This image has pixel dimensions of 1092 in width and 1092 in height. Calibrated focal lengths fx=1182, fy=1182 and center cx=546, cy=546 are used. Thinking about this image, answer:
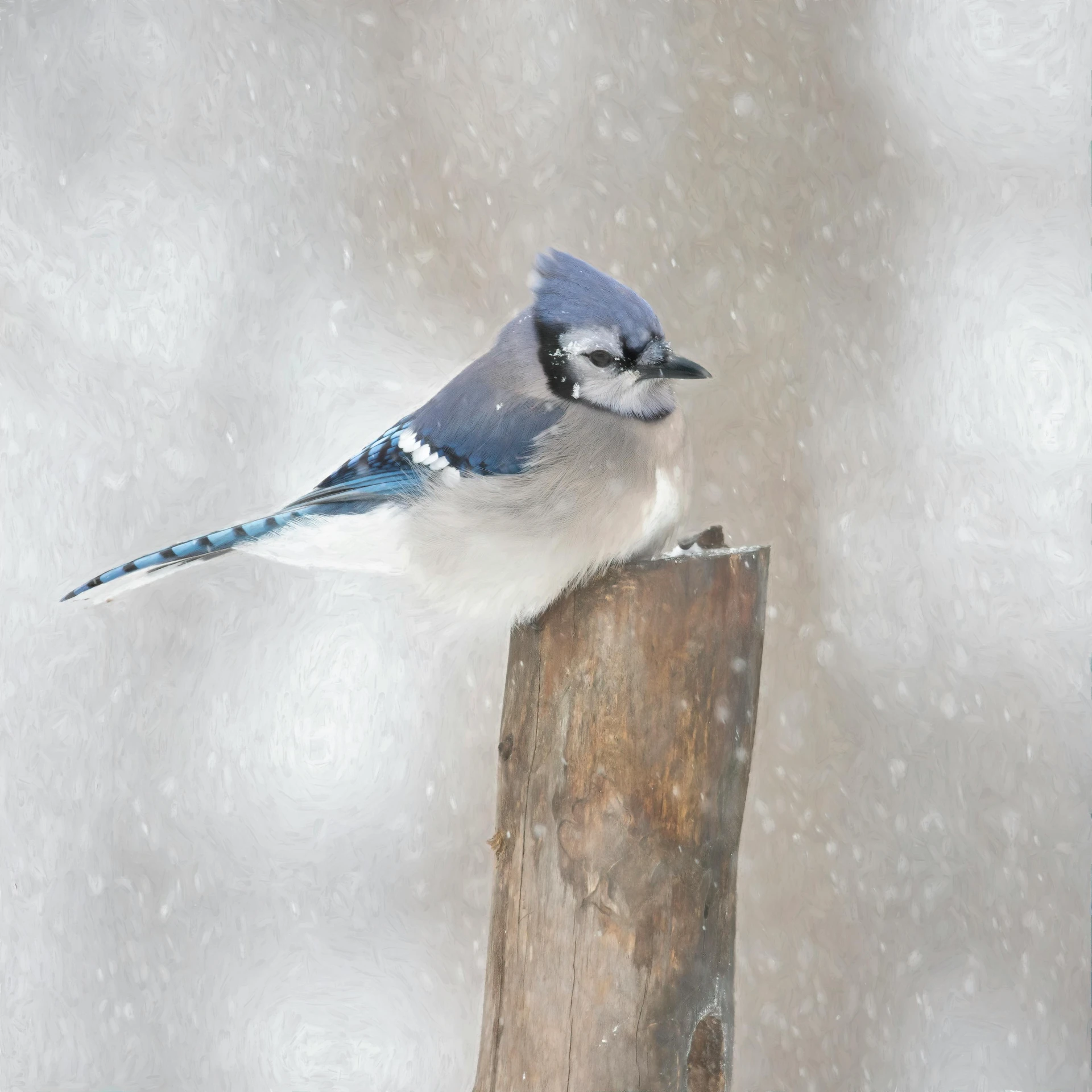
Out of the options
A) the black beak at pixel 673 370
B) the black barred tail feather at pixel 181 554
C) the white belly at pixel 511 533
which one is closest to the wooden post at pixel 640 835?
the white belly at pixel 511 533

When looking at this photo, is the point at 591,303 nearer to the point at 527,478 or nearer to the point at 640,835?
the point at 527,478

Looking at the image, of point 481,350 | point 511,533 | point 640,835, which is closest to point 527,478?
point 511,533

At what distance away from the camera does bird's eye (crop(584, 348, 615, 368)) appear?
5.47ft

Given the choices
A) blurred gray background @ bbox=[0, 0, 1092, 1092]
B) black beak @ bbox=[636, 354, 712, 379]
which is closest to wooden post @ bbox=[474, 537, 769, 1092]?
black beak @ bbox=[636, 354, 712, 379]

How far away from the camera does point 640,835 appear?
1.48 meters

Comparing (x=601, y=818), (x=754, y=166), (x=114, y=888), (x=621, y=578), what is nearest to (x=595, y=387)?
(x=621, y=578)

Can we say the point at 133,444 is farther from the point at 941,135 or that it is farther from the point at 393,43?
the point at 941,135

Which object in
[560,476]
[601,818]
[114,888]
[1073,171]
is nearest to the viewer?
[601,818]

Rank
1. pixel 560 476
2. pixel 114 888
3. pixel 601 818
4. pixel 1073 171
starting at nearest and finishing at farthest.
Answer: pixel 601 818 < pixel 560 476 < pixel 1073 171 < pixel 114 888

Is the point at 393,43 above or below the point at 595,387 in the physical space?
above

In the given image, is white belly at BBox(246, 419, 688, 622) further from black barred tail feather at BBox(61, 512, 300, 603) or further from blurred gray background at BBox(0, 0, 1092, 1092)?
blurred gray background at BBox(0, 0, 1092, 1092)

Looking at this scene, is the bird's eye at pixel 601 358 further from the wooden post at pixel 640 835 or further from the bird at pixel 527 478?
the wooden post at pixel 640 835

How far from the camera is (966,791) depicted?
277 centimetres

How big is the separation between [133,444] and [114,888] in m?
1.09
